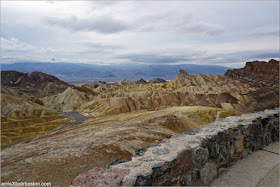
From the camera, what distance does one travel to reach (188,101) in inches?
2206

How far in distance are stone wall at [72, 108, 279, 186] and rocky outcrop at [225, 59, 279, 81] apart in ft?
335

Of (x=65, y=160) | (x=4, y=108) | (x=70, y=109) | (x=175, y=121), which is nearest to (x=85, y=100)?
(x=70, y=109)

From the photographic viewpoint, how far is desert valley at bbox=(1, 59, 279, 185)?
27.4ft

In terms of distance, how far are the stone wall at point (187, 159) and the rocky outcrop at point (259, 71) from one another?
102 m

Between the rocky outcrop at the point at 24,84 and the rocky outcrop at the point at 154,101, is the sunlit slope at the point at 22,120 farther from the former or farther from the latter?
the rocky outcrop at the point at 24,84

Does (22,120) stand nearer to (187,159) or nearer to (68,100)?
(68,100)

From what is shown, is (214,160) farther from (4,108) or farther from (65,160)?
(4,108)

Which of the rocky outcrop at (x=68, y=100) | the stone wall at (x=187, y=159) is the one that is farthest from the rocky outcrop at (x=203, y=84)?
the stone wall at (x=187, y=159)

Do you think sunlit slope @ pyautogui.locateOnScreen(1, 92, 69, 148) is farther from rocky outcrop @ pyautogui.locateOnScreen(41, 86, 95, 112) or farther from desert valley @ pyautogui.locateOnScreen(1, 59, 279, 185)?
rocky outcrop @ pyautogui.locateOnScreen(41, 86, 95, 112)

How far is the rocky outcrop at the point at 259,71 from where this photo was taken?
94188 millimetres

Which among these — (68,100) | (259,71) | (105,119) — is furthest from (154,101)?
(259,71)

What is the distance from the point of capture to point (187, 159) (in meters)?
3.53

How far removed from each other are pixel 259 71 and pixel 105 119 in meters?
105

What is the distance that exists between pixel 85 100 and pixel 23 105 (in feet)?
82.4
